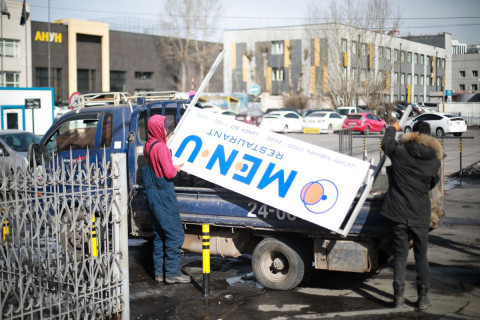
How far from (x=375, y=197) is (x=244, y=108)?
59205 mm

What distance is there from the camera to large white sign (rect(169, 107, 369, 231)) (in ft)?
21.9

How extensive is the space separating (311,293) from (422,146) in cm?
235

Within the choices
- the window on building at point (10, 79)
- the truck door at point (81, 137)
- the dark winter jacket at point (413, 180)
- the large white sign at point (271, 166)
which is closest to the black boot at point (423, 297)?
the dark winter jacket at point (413, 180)

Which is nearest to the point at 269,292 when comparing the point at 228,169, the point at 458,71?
the point at 228,169

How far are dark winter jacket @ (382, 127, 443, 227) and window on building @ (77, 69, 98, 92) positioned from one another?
56.9 meters

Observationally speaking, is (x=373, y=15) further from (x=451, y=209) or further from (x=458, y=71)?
(x=458, y=71)

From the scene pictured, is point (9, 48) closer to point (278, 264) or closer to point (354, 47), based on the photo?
point (354, 47)

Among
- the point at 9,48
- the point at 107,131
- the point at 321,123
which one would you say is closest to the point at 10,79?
the point at 9,48

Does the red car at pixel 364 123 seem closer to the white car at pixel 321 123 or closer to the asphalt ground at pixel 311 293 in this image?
the white car at pixel 321 123

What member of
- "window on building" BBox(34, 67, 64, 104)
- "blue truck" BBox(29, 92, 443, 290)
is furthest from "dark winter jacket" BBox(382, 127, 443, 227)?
"window on building" BBox(34, 67, 64, 104)

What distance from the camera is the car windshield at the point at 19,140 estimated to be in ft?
60.3

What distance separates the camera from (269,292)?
7.38 meters

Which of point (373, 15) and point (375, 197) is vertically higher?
point (373, 15)

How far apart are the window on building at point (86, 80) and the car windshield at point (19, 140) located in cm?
4232
